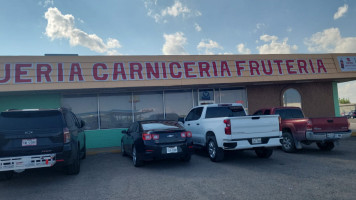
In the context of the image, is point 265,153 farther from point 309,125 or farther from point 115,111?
A: point 115,111

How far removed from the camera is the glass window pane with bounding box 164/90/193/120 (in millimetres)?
14229

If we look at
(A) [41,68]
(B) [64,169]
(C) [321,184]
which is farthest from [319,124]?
(A) [41,68]

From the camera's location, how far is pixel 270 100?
15.5 m

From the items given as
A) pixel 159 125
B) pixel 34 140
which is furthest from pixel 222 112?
pixel 34 140

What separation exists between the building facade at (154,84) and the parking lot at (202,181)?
4.72 m

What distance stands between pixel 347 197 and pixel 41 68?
11723 mm

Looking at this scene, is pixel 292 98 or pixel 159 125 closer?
pixel 159 125

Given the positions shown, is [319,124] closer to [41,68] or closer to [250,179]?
[250,179]

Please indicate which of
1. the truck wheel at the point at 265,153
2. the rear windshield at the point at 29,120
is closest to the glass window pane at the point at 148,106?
the truck wheel at the point at 265,153

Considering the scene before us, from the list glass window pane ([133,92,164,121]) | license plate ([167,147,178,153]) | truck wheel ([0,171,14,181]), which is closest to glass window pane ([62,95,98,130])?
glass window pane ([133,92,164,121])

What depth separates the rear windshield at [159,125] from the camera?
7.84 m

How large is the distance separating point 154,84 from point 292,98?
30.5 feet

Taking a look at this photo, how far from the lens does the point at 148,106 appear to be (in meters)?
14.0

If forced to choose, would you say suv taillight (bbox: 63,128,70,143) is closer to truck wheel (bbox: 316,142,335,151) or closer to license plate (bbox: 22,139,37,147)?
license plate (bbox: 22,139,37,147)
